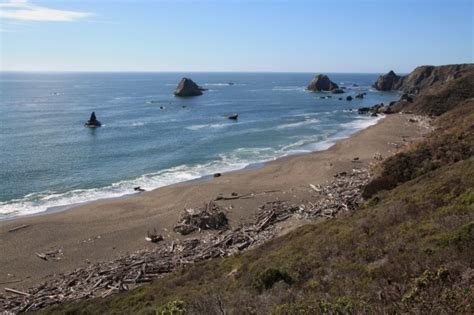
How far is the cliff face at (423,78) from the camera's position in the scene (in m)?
131

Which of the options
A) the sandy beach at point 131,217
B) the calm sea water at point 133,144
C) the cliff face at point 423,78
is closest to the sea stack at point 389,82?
the cliff face at point 423,78

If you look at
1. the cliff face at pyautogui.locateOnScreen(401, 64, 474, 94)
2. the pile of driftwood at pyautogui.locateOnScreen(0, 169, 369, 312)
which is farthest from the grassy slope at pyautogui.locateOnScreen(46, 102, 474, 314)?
the cliff face at pyautogui.locateOnScreen(401, 64, 474, 94)

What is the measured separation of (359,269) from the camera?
42.0 feet

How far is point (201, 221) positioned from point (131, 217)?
6.21 m

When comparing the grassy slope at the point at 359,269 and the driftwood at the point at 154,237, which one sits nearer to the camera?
the grassy slope at the point at 359,269

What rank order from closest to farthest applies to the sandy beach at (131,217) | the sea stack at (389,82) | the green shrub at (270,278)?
the green shrub at (270,278) → the sandy beach at (131,217) → the sea stack at (389,82)

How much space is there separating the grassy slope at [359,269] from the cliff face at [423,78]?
119 meters

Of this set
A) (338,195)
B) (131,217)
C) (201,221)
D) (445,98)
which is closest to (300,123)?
(445,98)

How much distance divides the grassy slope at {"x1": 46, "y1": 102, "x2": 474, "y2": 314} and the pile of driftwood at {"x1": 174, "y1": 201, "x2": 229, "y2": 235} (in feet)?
23.4

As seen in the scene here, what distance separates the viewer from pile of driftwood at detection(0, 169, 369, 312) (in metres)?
19.4

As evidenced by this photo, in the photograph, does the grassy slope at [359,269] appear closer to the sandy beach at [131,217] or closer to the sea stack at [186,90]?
the sandy beach at [131,217]

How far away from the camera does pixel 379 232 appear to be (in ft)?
54.3

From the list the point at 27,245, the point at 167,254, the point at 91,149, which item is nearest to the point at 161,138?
→ the point at 91,149

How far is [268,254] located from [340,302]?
974 cm
